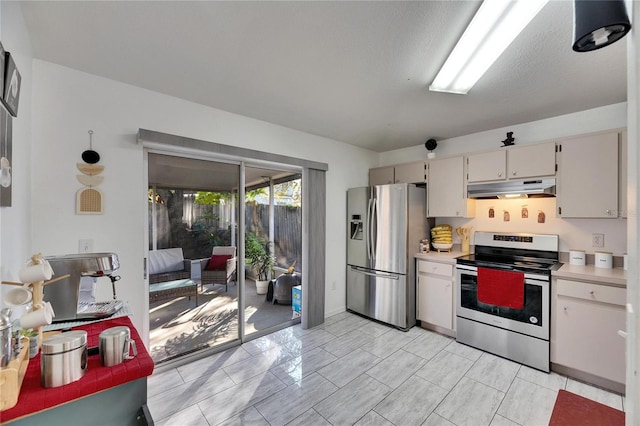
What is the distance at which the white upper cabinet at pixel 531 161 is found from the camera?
2.64m

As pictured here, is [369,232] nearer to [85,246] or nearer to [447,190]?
[447,190]

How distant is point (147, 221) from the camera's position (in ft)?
7.62

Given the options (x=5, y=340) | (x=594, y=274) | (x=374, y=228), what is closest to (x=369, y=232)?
(x=374, y=228)

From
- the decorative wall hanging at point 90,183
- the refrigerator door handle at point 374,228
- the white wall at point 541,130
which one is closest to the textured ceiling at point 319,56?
the white wall at point 541,130

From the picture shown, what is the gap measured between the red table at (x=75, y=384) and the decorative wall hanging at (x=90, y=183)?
1.24 meters

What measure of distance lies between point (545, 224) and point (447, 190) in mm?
1073

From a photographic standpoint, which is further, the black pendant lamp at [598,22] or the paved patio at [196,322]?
the paved patio at [196,322]

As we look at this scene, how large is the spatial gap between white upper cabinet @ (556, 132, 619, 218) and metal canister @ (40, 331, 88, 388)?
12.1 feet

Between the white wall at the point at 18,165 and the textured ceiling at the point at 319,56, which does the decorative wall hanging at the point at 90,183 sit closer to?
the white wall at the point at 18,165

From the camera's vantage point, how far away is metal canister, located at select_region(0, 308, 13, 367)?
0.89 metres

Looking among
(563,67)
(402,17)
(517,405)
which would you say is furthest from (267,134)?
(517,405)

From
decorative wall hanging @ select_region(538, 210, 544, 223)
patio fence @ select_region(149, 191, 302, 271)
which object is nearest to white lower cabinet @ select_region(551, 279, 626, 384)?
decorative wall hanging @ select_region(538, 210, 544, 223)

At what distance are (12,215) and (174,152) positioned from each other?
126 cm

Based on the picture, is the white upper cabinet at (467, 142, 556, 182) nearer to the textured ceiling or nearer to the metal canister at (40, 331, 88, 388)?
the textured ceiling
